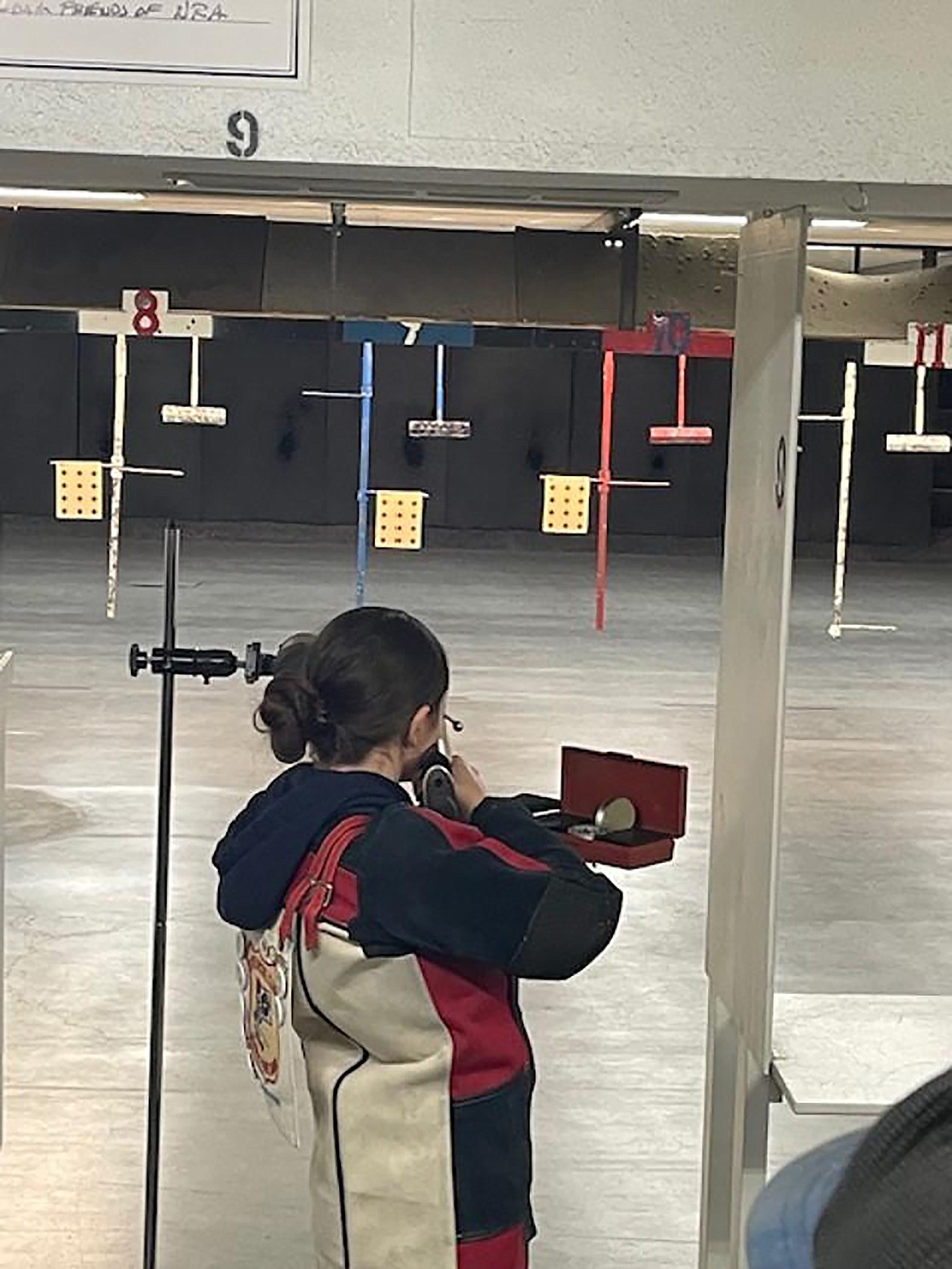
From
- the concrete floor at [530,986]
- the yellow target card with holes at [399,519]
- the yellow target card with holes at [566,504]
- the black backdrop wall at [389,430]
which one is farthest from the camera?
the black backdrop wall at [389,430]

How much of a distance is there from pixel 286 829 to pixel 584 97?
775mm

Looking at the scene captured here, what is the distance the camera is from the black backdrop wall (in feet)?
45.2

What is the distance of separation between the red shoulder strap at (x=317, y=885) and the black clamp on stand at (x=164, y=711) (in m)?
0.27

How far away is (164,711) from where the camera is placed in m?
2.47

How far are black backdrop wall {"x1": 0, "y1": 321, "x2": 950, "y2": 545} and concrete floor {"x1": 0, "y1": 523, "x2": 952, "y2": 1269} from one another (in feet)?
8.93

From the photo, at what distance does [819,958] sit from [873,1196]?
441 centimetres

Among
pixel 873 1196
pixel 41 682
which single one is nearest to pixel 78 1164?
pixel 873 1196

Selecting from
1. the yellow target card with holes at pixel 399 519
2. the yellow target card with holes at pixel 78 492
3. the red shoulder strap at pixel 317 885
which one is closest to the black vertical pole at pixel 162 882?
the red shoulder strap at pixel 317 885

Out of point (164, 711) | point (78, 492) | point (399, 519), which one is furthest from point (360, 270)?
point (78, 492)

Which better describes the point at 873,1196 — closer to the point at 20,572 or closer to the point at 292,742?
the point at 292,742

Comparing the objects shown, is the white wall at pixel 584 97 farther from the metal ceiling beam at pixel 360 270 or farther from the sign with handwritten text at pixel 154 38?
the metal ceiling beam at pixel 360 270

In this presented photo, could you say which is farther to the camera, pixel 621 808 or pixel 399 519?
pixel 399 519

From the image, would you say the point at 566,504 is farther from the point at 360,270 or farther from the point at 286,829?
the point at 286,829

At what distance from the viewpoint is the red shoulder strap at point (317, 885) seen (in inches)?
73.2
